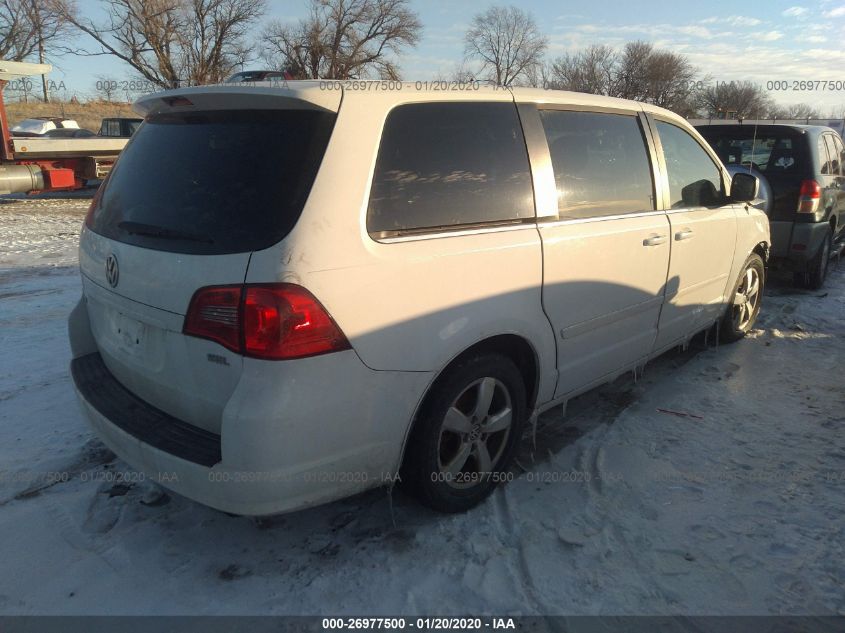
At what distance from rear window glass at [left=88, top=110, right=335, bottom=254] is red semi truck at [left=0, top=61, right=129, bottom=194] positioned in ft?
40.0

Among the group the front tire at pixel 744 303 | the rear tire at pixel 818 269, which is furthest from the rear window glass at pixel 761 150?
the front tire at pixel 744 303

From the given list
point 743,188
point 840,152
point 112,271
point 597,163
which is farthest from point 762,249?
point 112,271

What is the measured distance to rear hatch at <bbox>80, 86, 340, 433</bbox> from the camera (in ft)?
6.99

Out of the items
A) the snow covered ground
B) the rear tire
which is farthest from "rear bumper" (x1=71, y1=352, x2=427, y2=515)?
the rear tire

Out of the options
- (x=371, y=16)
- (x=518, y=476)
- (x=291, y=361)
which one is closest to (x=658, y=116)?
(x=518, y=476)

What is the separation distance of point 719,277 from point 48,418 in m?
4.66

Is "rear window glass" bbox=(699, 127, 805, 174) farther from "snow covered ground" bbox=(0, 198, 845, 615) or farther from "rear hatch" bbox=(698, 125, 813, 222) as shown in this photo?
"snow covered ground" bbox=(0, 198, 845, 615)

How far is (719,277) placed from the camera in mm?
4531

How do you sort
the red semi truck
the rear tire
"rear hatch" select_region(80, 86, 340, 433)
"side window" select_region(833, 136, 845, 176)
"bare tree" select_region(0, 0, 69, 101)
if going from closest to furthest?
"rear hatch" select_region(80, 86, 340, 433)
the rear tire
"side window" select_region(833, 136, 845, 176)
the red semi truck
"bare tree" select_region(0, 0, 69, 101)

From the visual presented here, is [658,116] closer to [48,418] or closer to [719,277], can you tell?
[719,277]

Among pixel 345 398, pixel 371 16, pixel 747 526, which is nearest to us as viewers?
pixel 345 398

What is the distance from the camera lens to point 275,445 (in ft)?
6.73

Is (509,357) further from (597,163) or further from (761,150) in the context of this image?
(761,150)

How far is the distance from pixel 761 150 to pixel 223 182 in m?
6.80
